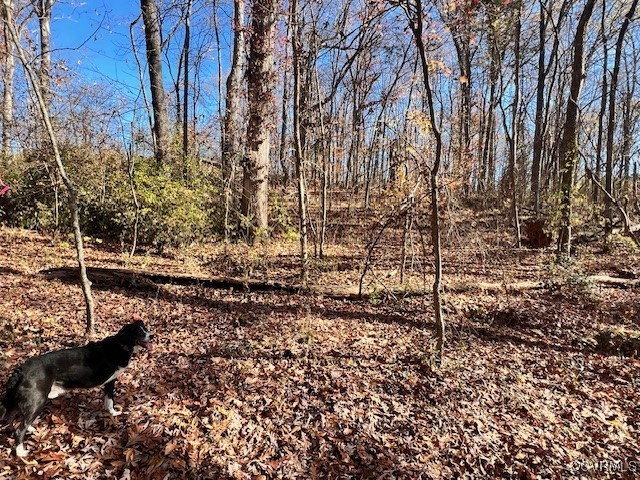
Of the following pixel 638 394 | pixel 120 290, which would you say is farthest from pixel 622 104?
pixel 120 290

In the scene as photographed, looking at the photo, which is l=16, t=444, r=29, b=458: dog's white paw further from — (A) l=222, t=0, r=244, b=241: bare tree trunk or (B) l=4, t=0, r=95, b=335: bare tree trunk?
(A) l=222, t=0, r=244, b=241: bare tree trunk

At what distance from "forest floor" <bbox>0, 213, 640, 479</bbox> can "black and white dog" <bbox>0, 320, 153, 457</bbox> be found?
0.37 meters

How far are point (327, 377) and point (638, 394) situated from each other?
3.94 meters

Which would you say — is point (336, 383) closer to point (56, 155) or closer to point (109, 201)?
point (56, 155)

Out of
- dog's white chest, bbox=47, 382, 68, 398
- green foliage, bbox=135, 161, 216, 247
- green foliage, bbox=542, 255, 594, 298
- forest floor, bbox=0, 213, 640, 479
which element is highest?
green foliage, bbox=135, 161, 216, 247

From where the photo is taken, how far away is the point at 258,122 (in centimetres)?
1055

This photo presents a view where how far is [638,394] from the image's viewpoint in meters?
4.75

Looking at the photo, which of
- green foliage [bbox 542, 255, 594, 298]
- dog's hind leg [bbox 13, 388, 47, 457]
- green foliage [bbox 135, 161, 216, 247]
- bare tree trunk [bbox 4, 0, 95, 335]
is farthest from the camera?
green foliage [bbox 135, 161, 216, 247]

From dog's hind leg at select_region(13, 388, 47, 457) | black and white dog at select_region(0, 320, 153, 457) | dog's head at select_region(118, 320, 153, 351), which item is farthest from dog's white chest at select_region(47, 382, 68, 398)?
dog's head at select_region(118, 320, 153, 351)

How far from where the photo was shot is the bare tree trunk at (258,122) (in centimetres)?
987

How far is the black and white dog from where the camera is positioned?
2.85 m

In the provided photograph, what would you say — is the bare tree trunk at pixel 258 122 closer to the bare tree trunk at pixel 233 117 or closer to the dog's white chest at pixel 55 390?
the bare tree trunk at pixel 233 117

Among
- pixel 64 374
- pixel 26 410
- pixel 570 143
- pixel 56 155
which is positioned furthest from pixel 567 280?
pixel 56 155

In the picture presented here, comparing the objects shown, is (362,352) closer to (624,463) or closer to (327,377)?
(327,377)
